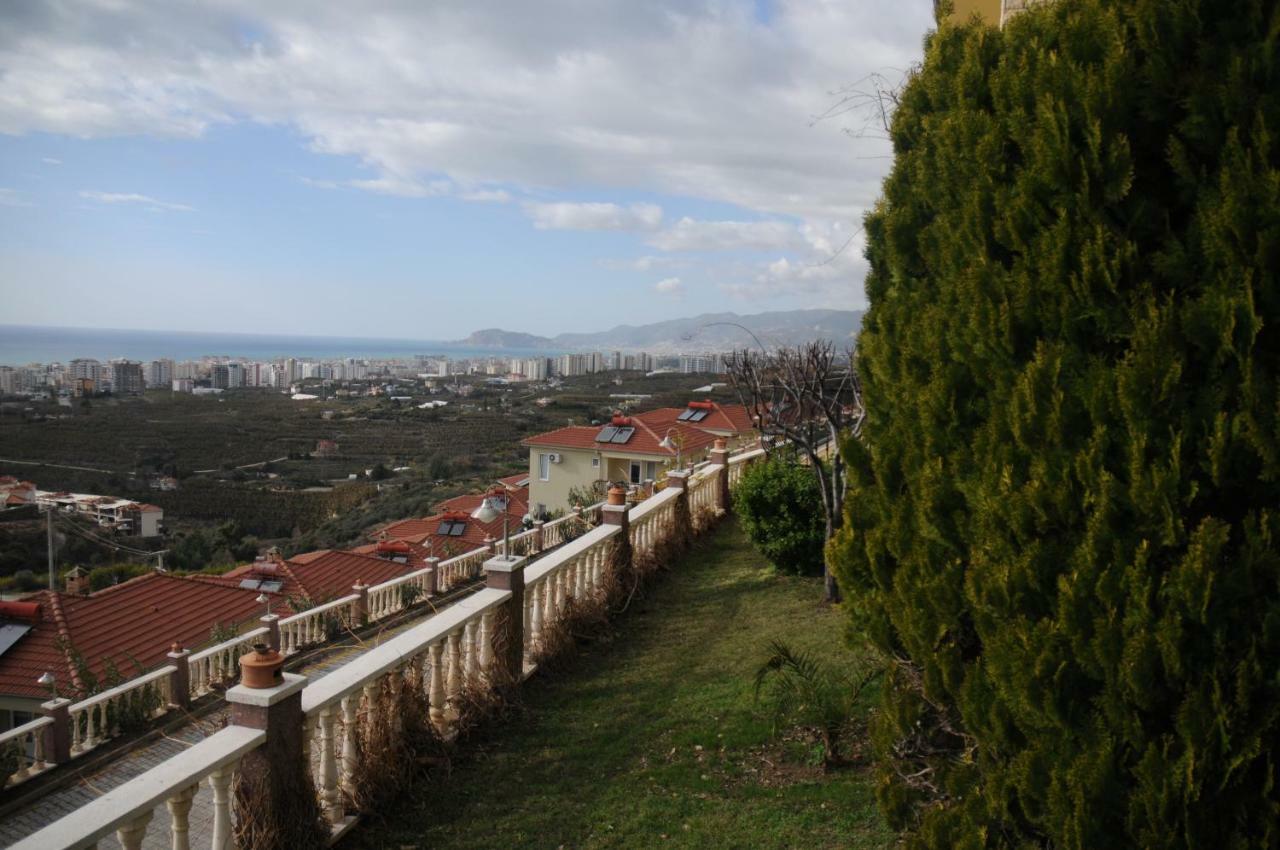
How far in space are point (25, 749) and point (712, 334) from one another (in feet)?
37.8

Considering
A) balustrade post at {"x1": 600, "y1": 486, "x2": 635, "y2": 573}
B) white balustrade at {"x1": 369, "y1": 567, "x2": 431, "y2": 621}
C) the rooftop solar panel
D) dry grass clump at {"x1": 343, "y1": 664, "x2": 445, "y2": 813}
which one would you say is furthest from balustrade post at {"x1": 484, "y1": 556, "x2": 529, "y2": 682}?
the rooftop solar panel

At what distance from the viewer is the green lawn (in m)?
3.98

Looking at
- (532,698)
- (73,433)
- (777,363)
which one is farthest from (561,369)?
(532,698)

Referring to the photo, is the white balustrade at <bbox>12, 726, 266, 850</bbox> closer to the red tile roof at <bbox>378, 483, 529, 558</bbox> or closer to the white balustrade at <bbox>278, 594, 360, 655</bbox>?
the white balustrade at <bbox>278, 594, 360, 655</bbox>

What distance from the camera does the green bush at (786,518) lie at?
8750mm

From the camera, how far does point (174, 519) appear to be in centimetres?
3897

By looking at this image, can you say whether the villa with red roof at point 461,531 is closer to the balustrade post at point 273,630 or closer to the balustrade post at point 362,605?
the balustrade post at point 362,605

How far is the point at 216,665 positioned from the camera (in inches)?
441

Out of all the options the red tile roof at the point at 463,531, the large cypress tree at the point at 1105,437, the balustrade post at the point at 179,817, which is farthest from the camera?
the red tile roof at the point at 463,531

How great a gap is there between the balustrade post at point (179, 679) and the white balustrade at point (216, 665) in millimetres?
79

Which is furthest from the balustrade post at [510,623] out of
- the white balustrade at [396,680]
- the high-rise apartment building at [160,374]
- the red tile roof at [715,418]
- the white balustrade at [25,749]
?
the high-rise apartment building at [160,374]

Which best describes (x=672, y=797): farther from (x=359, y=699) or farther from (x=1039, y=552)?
(x=1039, y=552)

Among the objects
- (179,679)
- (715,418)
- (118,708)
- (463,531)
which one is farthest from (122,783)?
(715,418)

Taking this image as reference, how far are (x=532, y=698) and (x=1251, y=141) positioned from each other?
196 inches
